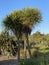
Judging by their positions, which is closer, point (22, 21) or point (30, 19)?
point (30, 19)

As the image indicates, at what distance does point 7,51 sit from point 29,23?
3.76 m

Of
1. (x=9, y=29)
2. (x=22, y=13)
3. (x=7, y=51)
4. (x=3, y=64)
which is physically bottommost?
(x=3, y=64)

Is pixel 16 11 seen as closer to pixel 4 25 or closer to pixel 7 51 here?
pixel 4 25

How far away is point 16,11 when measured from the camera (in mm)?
17312

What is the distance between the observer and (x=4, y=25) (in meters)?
17.4

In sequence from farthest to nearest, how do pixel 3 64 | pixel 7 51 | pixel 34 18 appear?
pixel 7 51 → pixel 34 18 → pixel 3 64

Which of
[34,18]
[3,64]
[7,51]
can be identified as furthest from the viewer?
[7,51]

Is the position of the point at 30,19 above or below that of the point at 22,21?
above

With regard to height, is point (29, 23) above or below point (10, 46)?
above

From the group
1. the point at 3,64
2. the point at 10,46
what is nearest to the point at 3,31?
the point at 10,46

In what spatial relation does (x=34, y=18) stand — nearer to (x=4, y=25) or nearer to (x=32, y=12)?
(x=32, y=12)

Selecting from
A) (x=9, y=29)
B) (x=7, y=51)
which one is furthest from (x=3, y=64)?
(x=7, y=51)

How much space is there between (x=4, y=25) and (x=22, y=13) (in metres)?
1.68

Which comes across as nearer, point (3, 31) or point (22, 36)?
point (22, 36)
